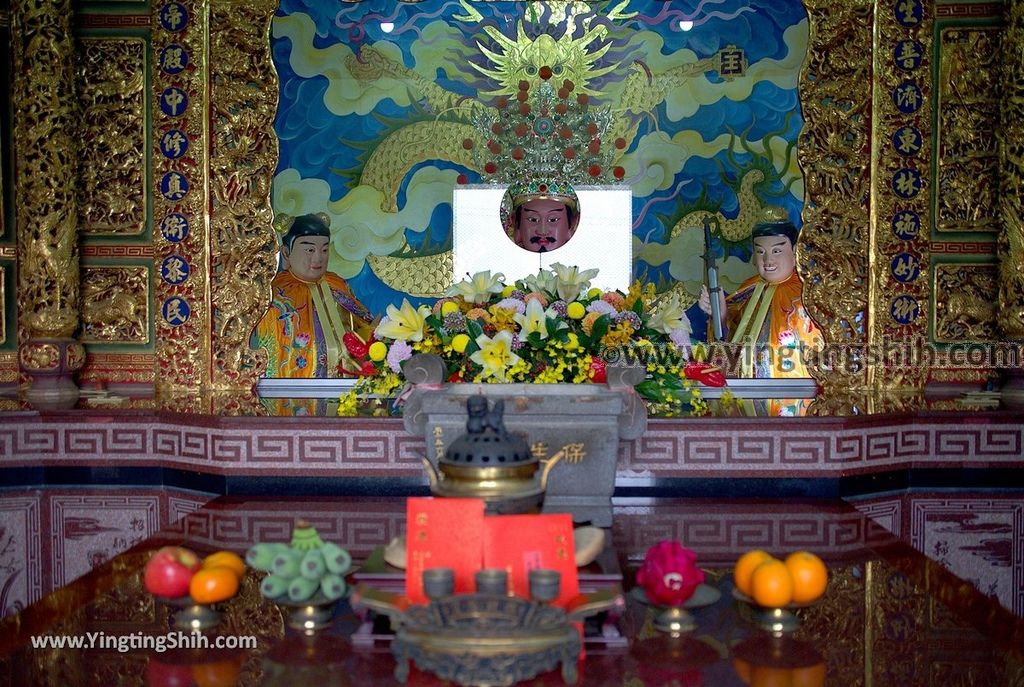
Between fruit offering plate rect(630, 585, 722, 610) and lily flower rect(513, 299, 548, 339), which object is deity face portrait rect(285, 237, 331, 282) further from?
fruit offering plate rect(630, 585, 722, 610)

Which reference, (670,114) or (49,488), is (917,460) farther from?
(49,488)

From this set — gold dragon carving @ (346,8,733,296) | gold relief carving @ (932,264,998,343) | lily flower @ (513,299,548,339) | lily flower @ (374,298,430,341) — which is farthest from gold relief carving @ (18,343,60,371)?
gold relief carving @ (932,264,998,343)

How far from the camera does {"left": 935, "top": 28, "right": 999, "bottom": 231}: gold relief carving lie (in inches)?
190

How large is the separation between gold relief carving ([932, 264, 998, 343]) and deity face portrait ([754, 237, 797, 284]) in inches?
27.4

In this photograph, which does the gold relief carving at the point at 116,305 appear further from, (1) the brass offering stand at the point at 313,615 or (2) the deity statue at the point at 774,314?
(1) the brass offering stand at the point at 313,615

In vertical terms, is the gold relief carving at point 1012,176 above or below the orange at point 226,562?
above

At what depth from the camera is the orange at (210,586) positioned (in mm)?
1793

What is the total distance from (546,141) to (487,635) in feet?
13.1

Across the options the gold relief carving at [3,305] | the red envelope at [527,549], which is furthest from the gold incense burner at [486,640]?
the gold relief carving at [3,305]

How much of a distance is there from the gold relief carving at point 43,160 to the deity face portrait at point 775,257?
10.8ft

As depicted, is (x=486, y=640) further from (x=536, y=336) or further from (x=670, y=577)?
(x=536, y=336)

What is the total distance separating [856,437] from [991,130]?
2.28 m

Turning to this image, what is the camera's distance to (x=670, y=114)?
5.12m

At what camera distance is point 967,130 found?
4.86 meters
